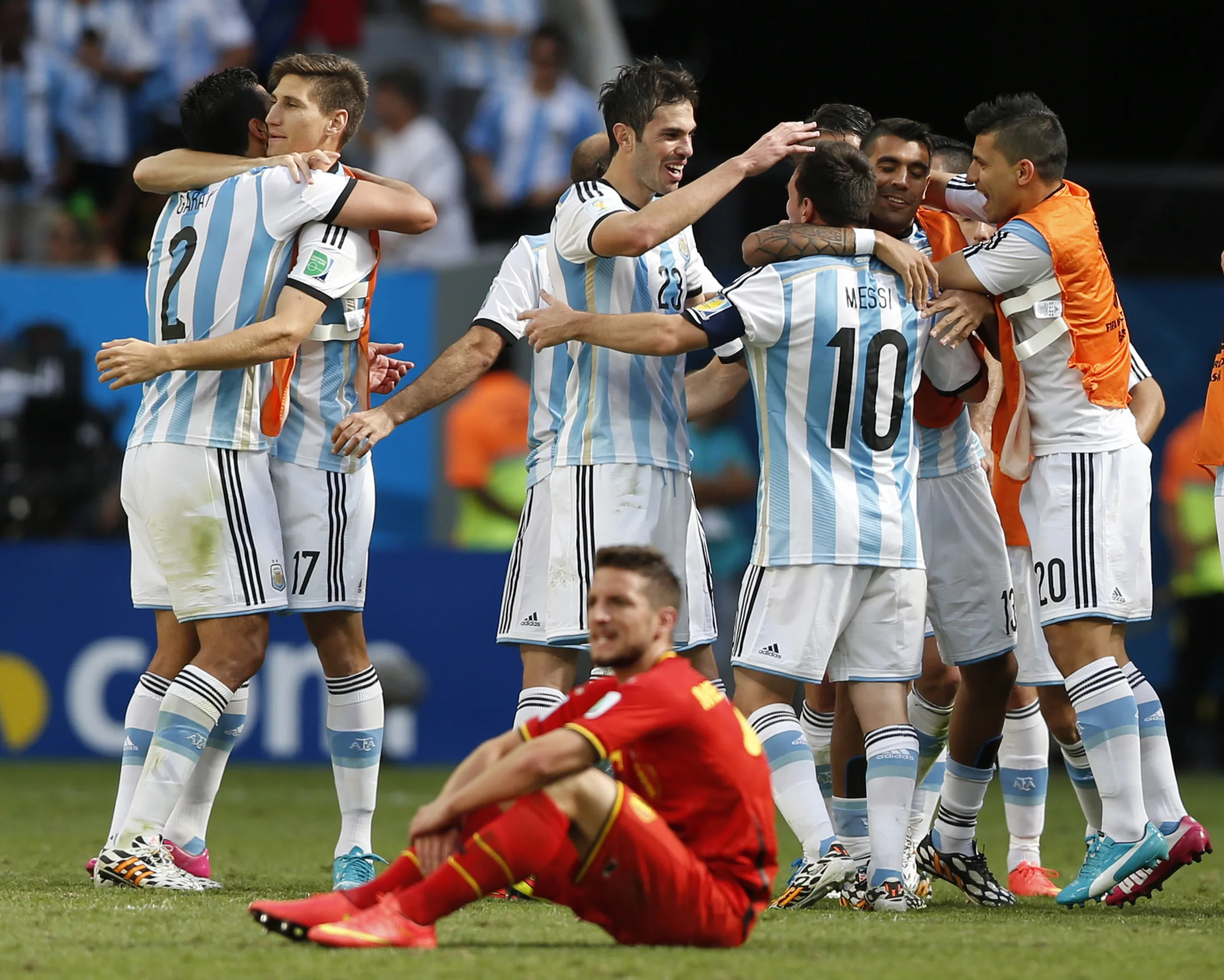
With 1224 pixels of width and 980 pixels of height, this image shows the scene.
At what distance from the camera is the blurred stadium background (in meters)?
11.0

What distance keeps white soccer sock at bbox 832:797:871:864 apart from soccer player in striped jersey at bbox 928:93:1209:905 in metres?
0.65

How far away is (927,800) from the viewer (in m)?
6.17

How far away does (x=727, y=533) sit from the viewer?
37.7 feet

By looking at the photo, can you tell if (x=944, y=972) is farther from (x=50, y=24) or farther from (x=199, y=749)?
(x=50, y=24)

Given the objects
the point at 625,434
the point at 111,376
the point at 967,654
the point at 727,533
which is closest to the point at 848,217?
the point at 625,434

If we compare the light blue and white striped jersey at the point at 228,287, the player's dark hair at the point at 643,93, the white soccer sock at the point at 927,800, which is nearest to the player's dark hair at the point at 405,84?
the light blue and white striped jersey at the point at 228,287

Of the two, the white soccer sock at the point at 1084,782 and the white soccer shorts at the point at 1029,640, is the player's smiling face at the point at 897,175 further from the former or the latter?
the white soccer sock at the point at 1084,782

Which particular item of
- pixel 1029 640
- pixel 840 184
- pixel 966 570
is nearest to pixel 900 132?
pixel 840 184

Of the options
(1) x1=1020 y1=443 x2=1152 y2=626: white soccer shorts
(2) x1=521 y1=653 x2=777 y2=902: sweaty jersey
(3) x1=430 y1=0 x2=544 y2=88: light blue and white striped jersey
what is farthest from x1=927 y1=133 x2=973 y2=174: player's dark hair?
(3) x1=430 y1=0 x2=544 y2=88: light blue and white striped jersey

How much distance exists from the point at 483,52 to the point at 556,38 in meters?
0.82

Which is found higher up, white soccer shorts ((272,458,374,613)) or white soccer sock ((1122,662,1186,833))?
white soccer shorts ((272,458,374,613))

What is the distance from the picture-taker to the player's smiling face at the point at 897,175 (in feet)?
19.6

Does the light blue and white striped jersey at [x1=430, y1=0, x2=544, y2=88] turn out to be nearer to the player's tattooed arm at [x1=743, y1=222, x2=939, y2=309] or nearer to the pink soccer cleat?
the player's tattooed arm at [x1=743, y1=222, x2=939, y2=309]

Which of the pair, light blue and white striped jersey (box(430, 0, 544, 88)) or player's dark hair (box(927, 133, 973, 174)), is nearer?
player's dark hair (box(927, 133, 973, 174))
